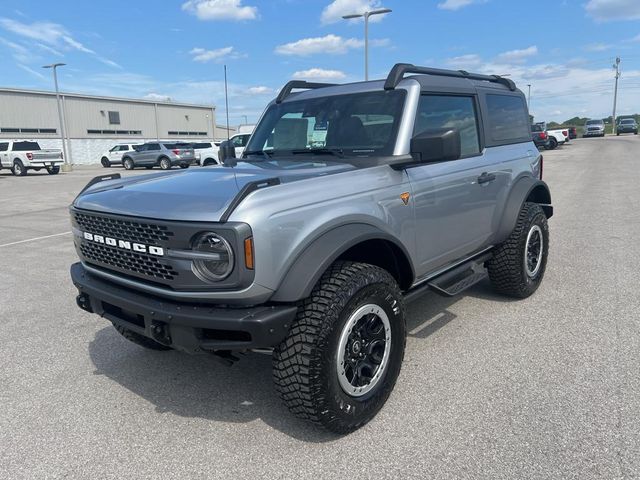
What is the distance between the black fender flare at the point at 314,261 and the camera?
254cm

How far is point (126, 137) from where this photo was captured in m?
50.9

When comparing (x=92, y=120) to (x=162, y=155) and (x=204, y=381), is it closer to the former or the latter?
(x=162, y=155)

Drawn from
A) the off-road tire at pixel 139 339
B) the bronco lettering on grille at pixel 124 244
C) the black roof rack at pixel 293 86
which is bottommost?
the off-road tire at pixel 139 339

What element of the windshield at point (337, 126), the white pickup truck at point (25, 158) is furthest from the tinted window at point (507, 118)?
the white pickup truck at point (25, 158)

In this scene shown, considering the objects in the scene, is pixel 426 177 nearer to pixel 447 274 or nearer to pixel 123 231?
pixel 447 274

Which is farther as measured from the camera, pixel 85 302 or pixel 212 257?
pixel 85 302

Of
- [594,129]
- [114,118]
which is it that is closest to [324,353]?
[114,118]

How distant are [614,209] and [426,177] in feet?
26.6

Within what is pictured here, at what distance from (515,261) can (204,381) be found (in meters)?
2.90

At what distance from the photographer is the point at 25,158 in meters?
28.2

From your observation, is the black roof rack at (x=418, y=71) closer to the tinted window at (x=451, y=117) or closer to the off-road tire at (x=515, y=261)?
the tinted window at (x=451, y=117)

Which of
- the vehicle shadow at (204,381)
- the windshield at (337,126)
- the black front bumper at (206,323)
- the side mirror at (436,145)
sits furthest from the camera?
the windshield at (337,126)

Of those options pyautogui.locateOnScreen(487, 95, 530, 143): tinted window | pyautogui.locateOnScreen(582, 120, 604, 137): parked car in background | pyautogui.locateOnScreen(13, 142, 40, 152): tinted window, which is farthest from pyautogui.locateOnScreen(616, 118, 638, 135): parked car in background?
pyautogui.locateOnScreen(487, 95, 530, 143): tinted window

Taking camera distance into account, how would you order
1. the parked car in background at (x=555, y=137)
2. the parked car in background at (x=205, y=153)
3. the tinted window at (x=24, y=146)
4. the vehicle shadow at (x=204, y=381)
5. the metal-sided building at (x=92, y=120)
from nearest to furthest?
1. the vehicle shadow at (x=204, y=381)
2. the parked car in background at (x=205, y=153)
3. the tinted window at (x=24, y=146)
4. the parked car in background at (x=555, y=137)
5. the metal-sided building at (x=92, y=120)
